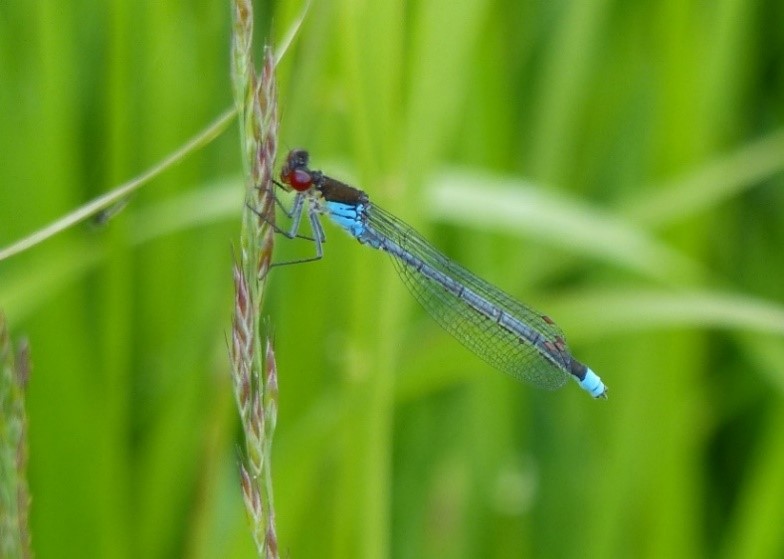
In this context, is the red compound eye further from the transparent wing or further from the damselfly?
the transparent wing

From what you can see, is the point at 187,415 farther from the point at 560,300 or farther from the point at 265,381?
the point at 265,381

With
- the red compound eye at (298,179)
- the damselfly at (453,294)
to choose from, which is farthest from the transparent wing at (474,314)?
the red compound eye at (298,179)

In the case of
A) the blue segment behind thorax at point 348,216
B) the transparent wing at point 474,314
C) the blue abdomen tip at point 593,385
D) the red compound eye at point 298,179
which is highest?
the red compound eye at point 298,179


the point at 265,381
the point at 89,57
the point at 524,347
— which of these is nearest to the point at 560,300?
the point at 524,347

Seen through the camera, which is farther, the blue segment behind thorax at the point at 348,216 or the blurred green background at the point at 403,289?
the blue segment behind thorax at the point at 348,216

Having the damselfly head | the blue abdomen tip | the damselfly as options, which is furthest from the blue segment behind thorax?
the blue abdomen tip

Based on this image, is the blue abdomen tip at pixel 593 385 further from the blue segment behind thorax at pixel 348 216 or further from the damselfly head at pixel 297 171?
the damselfly head at pixel 297 171

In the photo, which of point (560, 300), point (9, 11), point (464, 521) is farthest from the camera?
point (464, 521)

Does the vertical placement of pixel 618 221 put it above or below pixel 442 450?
above
